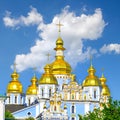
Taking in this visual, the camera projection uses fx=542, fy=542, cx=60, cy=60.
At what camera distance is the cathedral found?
6481 cm

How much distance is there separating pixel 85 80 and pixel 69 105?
4.47m

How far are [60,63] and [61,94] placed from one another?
547cm

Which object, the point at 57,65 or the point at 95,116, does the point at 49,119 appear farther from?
the point at 95,116

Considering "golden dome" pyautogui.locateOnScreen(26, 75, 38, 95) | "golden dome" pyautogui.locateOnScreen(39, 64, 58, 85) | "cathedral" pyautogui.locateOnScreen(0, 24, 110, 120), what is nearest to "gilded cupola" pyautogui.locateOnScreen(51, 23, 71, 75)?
"cathedral" pyautogui.locateOnScreen(0, 24, 110, 120)

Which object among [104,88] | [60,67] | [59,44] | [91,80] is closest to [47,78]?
[60,67]

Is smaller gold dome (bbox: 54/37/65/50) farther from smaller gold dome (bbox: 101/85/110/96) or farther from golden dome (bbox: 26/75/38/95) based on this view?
smaller gold dome (bbox: 101/85/110/96)

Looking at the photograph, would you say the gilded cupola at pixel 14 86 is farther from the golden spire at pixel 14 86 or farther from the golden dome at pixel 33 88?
the golden dome at pixel 33 88

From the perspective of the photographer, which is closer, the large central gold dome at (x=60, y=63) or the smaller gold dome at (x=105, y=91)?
the smaller gold dome at (x=105, y=91)

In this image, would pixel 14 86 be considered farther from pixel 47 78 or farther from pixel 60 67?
pixel 47 78

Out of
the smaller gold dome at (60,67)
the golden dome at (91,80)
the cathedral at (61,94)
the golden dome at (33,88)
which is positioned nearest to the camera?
the cathedral at (61,94)

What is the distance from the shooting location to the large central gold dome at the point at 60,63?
234 feet

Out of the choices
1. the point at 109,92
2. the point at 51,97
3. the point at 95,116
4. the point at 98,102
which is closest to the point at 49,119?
the point at 51,97

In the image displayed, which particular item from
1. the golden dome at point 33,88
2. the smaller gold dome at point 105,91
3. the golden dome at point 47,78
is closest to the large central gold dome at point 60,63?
the golden dome at point 47,78

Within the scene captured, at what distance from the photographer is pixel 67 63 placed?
238 feet
